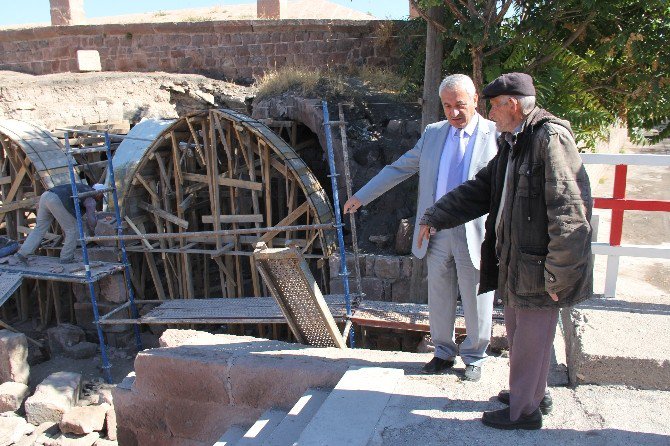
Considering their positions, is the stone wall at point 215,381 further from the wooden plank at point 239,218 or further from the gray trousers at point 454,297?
the wooden plank at point 239,218

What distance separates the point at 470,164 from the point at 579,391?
1.31 m

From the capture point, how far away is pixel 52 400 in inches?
263

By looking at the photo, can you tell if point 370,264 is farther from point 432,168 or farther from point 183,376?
point 432,168

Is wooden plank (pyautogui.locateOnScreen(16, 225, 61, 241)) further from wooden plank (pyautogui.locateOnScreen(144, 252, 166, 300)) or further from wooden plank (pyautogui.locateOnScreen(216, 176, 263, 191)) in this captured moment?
wooden plank (pyautogui.locateOnScreen(216, 176, 263, 191))

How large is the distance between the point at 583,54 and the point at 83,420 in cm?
664

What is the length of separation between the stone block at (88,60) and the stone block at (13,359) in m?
10.5

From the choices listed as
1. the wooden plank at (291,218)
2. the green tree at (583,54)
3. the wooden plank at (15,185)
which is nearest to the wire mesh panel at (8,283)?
the wooden plank at (15,185)

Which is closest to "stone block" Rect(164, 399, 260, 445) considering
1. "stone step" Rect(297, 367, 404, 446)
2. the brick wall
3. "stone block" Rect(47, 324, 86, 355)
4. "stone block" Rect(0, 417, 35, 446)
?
"stone step" Rect(297, 367, 404, 446)

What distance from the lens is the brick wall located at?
46.4 ft

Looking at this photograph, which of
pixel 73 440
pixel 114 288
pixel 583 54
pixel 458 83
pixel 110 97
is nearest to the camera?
pixel 458 83

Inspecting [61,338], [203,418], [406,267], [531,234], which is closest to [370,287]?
[406,267]

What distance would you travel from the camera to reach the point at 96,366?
8.16 m

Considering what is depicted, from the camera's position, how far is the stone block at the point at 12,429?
20.8 feet

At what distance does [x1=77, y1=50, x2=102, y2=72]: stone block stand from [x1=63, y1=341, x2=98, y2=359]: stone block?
995 centimetres
